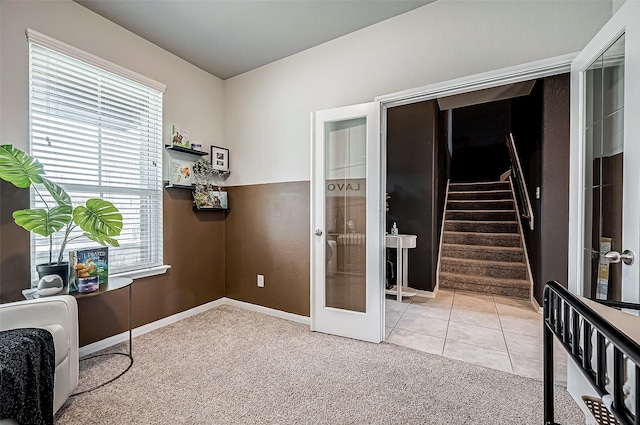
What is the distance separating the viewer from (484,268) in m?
4.13

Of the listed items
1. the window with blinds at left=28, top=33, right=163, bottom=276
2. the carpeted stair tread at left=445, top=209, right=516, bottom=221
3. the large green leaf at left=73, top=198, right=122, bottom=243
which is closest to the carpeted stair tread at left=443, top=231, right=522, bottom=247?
the carpeted stair tread at left=445, top=209, right=516, bottom=221

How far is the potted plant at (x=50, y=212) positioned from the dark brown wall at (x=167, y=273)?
0.20 meters

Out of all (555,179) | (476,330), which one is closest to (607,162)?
(555,179)

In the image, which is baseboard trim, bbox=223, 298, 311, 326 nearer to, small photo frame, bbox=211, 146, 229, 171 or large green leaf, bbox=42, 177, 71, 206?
small photo frame, bbox=211, 146, 229, 171

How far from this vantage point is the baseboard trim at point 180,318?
227 centimetres

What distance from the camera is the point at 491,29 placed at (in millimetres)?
1994

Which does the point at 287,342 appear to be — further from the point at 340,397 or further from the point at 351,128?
the point at 351,128

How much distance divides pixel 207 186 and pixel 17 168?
61.2 inches

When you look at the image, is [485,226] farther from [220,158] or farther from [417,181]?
[220,158]

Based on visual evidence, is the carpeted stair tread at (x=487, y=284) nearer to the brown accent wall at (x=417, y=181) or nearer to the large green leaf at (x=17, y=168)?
the brown accent wall at (x=417, y=181)

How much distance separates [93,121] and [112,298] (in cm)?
146

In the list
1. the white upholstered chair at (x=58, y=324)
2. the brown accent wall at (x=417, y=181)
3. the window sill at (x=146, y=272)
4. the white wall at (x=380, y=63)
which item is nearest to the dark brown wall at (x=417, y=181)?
the brown accent wall at (x=417, y=181)

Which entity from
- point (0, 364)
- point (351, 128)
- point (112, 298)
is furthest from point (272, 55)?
point (0, 364)

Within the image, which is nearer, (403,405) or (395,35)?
(403,405)
